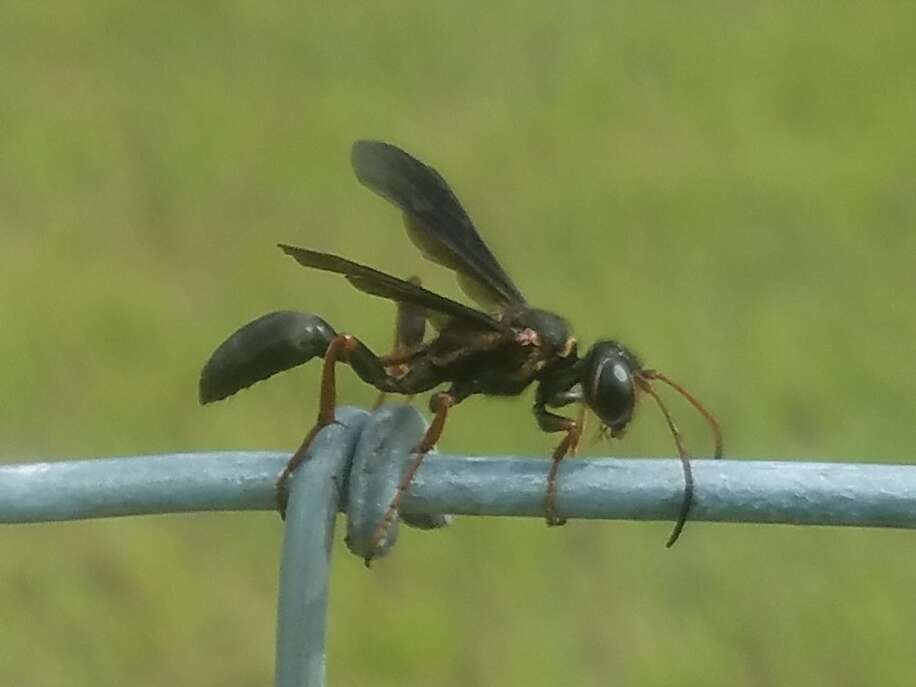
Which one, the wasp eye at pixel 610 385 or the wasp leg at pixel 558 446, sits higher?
the wasp eye at pixel 610 385

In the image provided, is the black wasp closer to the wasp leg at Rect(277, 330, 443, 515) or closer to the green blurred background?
the wasp leg at Rect(277, 330, 443, 515)

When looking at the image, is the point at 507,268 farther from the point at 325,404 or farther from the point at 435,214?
the point at 325,404

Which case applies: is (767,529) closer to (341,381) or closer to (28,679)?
(341,381)

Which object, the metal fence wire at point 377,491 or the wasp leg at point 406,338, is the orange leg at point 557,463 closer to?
the metal fence wire at point 377,491

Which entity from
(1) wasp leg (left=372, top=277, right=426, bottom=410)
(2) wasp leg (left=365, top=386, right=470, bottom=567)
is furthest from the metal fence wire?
(1) wasp leg (left=372, top=277, right=426, bottom=410)

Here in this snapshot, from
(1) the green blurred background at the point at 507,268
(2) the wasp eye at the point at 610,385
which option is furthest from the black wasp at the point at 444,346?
(1) the green blurred background at the point at 507,268

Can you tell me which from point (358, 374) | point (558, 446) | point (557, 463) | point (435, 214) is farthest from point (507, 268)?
point (557, 463)

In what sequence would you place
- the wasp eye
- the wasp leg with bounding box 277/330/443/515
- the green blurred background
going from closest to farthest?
the wasp leg with bounding box 277/330/443/515 → the wasp eye → the green blurred background
